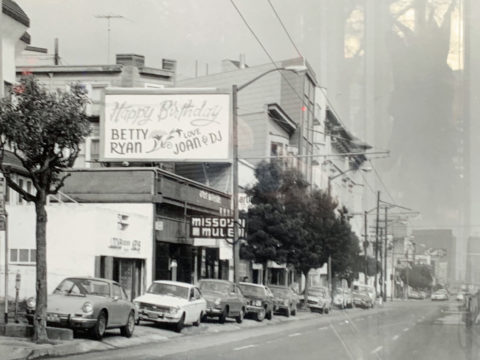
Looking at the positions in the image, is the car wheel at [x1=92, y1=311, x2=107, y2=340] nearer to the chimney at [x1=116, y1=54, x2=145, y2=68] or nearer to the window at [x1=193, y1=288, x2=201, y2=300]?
the window at [x1=193, y1=288, x2=201, y2=300]

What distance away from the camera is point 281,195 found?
43688mm

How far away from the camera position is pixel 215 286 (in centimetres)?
2998

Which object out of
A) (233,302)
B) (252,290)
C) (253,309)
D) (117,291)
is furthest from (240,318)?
(117,291)

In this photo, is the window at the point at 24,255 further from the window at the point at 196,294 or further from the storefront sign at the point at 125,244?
the window at the point at 196,294

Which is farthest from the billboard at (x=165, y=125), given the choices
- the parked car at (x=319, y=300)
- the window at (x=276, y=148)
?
the window at (x=276, y=148)

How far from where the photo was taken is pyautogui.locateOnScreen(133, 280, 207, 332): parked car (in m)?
23.6

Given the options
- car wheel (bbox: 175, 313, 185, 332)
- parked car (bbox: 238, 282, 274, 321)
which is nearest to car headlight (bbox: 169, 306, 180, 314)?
car wheel (bbox: 175, 313, 185, 332)

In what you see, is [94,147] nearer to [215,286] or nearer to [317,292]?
[317,292]

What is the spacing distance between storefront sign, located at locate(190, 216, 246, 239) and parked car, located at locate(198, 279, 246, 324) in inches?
144

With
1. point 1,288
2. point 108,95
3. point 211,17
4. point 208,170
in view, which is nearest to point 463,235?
point 1,288

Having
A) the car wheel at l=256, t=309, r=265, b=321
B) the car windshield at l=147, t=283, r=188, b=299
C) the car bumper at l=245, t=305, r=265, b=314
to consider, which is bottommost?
the car wheel at l=256, t=309, r=265, b=321

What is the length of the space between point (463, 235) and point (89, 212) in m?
14.5

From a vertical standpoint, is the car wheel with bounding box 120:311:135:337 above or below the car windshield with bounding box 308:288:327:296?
above

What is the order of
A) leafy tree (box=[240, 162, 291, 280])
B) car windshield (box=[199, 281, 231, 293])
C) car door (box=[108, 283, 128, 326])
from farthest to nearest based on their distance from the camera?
1. leafy tree (box=[240, 162, 291, 280])
2. car windshield (box=[199, 281, 231, 293])
3. car door (box=[108, 283, 128, 326])
